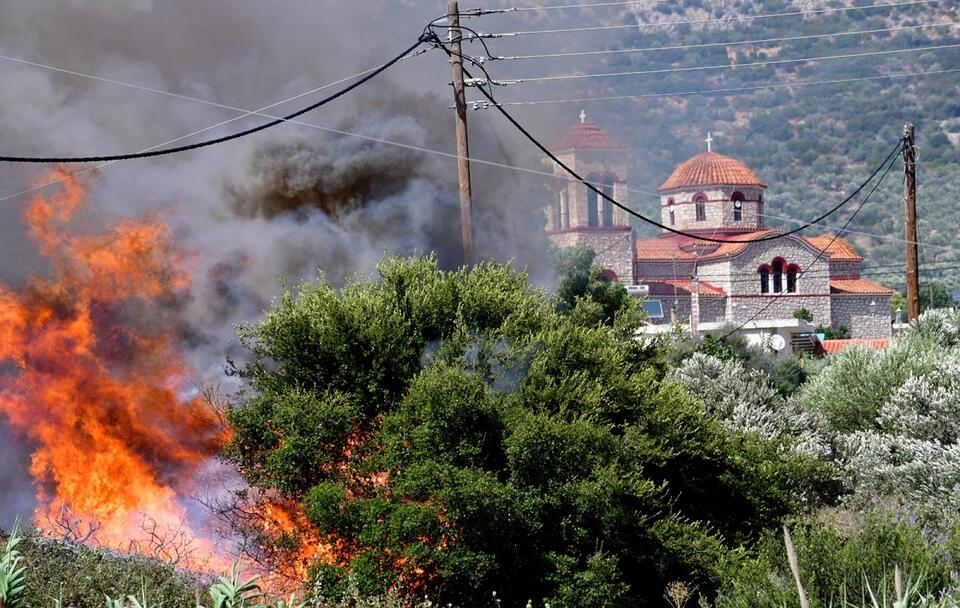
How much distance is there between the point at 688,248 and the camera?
8575 cm

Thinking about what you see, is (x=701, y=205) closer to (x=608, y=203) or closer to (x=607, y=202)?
(x=608, y=203)

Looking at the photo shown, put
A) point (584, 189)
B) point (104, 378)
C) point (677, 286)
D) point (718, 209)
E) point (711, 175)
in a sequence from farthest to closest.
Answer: point (711, 175) → point (718, 209) → point (584, 189) → point (677, 286) → point (104, 378)

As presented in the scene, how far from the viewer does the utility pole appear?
20.7 meters

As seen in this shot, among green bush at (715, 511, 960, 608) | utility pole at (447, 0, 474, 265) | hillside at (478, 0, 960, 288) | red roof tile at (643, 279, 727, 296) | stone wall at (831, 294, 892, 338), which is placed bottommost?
stone wall at (831, 294, 892, 338)

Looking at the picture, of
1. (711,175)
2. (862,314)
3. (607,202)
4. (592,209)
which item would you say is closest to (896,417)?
(592,209)

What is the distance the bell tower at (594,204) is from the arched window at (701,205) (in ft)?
16.9

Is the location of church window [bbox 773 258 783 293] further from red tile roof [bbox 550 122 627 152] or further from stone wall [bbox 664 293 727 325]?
red tile roof [bbox 550 122 627 152]

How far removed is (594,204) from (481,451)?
67.1 m

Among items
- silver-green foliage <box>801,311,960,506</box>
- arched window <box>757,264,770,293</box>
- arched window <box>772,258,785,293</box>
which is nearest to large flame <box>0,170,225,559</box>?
silver-green foliage <box>801,311,960,506</box>

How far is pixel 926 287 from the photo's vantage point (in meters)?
98.6

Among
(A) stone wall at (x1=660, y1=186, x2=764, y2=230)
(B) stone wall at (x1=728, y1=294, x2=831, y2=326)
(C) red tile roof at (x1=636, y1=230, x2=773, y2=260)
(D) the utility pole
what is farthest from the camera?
(A) stone wall at (x1=660, y1=186, x2=764, y2=230)

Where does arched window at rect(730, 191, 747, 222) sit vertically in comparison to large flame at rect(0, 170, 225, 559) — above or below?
above

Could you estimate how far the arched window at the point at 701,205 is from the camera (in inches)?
3388

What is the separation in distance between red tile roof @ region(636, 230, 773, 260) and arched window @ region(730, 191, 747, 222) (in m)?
1.19
